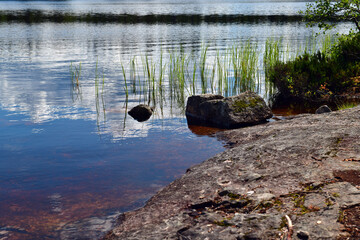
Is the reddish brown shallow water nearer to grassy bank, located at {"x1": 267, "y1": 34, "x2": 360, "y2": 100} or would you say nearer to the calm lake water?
the calm lake water

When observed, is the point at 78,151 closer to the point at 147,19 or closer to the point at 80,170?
the point at 80,170

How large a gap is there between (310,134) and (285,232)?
3.96m

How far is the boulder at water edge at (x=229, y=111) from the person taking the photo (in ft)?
40.2

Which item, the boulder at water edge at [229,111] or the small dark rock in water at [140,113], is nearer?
the boulder at water edge at [229,111]

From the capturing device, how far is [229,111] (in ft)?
40.2

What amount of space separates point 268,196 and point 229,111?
7194 millimetres

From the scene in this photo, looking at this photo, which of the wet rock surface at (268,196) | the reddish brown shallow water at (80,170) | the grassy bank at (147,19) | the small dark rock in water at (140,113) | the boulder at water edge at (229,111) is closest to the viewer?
the wet rock surface at (268,196)

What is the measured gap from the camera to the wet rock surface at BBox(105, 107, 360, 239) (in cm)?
439

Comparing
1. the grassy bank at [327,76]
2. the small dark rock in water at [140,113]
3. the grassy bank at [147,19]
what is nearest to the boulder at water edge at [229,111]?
the small dark rock in water at [140,113]

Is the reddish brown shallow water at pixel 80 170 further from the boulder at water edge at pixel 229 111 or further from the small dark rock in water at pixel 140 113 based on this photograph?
the boulder at water edge at pixel 229 111

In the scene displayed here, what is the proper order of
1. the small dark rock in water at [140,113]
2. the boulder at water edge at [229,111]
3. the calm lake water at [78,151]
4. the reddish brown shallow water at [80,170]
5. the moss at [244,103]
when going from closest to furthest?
the reddish brown shallow water at [80,170] → the calm lake water at [78,151] → the boulder at water edge at [229,111] → the moss at [244,103] → the small dark rock in water at [140,113]

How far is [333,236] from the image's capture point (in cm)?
405

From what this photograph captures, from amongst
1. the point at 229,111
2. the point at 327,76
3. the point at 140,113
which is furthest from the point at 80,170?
the point at 327,76

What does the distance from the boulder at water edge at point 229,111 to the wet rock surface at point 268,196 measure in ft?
14.2
